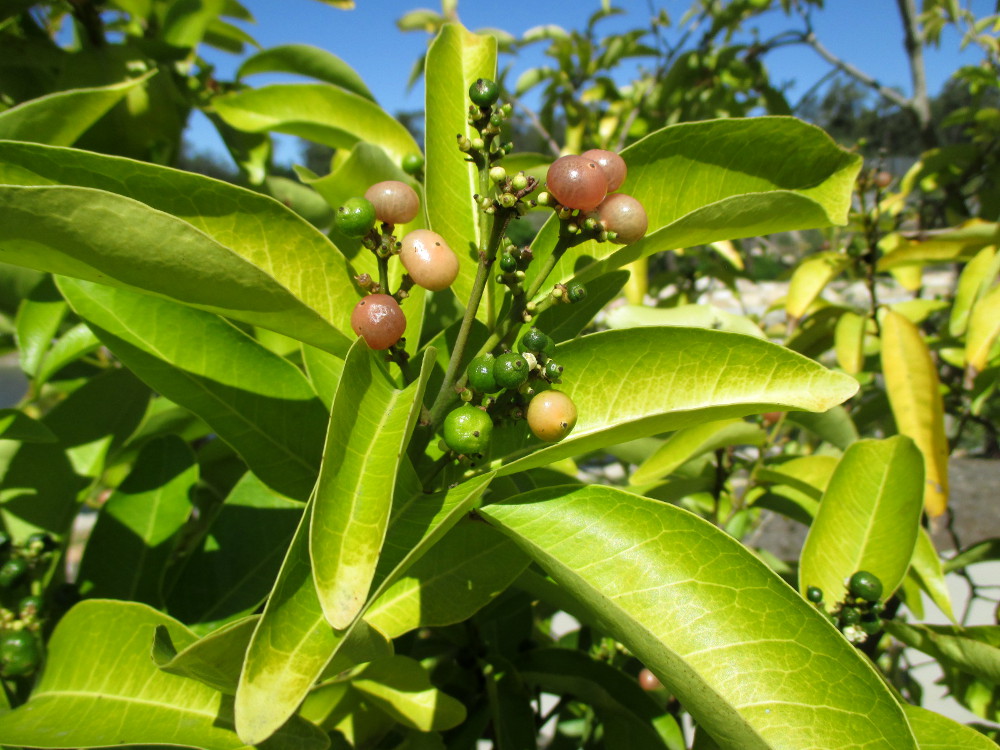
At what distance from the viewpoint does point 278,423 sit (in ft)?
3.40

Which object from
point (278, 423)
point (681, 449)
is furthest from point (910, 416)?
point (278, 423)

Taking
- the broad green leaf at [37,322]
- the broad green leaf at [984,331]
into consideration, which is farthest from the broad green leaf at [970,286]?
the broad green leaf at [37,322]

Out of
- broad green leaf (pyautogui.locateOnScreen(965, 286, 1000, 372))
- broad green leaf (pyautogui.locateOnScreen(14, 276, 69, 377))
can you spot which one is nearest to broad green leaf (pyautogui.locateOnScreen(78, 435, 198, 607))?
broad green leaf (pyautogui.locateOnScreen(14, 276, 69, 377))

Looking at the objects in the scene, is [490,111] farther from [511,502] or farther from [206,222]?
[511,502]

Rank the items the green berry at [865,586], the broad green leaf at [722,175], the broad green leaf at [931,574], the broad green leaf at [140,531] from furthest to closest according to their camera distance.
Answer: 1. the broad green leaf at [931,574]
2. the broad green leaf at [140,531]
3. the green berry at [865,586]
4. the broad green leaf at [722,175]

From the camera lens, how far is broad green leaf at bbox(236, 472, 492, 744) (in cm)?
65

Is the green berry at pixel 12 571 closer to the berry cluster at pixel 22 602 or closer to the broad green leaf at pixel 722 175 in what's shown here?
the berry cluster at pixel 22 602

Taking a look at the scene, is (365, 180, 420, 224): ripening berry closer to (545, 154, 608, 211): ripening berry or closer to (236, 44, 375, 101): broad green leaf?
(545, 154, 608, 211): ripening berry

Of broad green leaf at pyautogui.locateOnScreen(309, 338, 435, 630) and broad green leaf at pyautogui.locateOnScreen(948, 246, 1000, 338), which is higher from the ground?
broad green leaf at pyautogui.locateOnScreen(948, 246, 1000, 338)

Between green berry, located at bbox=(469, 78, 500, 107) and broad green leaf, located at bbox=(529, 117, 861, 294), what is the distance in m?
0.19

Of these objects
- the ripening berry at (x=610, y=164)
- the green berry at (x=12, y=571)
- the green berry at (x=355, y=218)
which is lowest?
the green berry at (x=12, y=571)

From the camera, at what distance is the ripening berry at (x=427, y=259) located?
0.83m

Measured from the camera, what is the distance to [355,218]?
2.75 feet

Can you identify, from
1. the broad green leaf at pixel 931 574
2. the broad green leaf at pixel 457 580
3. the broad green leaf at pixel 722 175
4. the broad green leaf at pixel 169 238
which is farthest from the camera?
the broad green leaf at pixel 931 574
